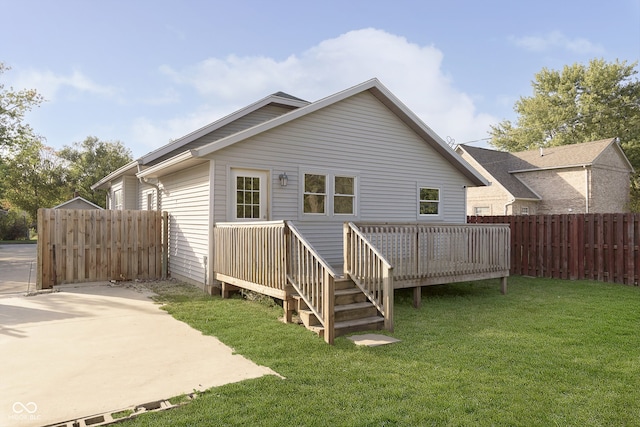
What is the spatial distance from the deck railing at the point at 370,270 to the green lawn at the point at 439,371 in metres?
0.44

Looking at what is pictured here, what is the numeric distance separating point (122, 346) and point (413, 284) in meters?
4.77

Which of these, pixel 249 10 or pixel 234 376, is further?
pixel 249 10

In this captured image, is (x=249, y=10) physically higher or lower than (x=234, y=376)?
higher

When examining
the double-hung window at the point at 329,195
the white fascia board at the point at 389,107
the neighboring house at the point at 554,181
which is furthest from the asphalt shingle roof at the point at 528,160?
the double-hung window at the point at 329,195

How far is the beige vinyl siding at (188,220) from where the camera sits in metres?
8.77

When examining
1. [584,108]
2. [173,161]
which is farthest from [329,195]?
[584,108]

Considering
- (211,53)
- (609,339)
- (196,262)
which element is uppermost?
(211,53)

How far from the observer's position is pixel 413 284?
7.35 meters

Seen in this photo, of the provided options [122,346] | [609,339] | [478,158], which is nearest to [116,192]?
[122,346]

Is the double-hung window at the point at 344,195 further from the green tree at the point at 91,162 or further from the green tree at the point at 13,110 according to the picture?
the green tree at the point at 91,162

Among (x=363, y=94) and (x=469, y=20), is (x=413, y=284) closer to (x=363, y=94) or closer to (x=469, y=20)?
(x=363, y=94)

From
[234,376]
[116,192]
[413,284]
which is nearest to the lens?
[234,376]

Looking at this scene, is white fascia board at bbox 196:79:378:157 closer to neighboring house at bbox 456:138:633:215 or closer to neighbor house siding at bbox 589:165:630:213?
neighboring house at bbox 456:138:633:215

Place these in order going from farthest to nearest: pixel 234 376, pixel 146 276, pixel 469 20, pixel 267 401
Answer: pixel 469 20 → pixel 146 276 → pixel 234 376 → pixel 267 401
